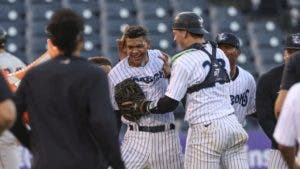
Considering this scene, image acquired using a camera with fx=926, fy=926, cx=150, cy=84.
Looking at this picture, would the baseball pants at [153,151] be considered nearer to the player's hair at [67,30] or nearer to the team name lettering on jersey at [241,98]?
the team name lettering on jersey at [241,98]

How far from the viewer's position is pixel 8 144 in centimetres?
772

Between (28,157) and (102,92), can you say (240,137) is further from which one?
(28,157)

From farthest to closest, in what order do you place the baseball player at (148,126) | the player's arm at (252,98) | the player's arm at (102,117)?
the player's arm at (252,98) → the baseball player at (148,126) → the player's arm at (102,117)

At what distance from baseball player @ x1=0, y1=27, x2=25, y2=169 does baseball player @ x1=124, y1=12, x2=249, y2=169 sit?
1402mm

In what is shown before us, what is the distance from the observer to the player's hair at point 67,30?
489cm

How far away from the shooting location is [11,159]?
775 centimetres

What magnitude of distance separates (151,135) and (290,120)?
3106 millimetres

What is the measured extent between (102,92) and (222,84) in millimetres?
2213

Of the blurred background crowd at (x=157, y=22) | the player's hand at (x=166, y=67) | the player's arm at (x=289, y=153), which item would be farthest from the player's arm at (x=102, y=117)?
the blurred background crowd at (x=157, y=22)

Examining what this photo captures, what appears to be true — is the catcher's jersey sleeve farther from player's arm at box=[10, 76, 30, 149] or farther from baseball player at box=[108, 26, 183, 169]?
baseball player at box=[108, 26, 183, 169]

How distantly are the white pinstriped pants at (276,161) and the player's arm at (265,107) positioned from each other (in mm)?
153

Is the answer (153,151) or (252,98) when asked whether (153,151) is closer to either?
(153,151)

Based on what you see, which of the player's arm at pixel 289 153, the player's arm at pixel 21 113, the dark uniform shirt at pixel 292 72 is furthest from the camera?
the dark uniform shirt at pixel 292 72

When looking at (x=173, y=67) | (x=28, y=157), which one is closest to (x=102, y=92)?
(x=173, y=67)
